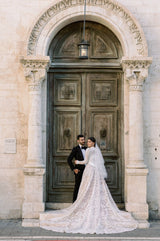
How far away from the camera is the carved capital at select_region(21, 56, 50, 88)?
8297mm

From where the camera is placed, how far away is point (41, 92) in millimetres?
8570

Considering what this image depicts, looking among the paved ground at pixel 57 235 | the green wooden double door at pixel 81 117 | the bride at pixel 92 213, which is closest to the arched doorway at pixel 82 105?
the green wooden double door at pixel 81 117

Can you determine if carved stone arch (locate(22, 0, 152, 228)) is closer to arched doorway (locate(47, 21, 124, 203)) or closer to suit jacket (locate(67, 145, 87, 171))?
arched doorway (locate(47, 21, 124, 203))

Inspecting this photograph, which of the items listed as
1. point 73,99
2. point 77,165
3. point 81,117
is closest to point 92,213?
point 77,165

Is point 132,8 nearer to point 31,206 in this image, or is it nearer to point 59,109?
point 59,109

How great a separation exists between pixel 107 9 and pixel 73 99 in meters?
2.23

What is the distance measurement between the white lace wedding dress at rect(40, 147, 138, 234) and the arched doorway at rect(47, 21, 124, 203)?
98 cm

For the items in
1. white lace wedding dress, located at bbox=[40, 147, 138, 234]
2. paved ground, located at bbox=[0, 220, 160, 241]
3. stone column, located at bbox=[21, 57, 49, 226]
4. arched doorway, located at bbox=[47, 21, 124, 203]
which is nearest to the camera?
paved ground, located at bbox=[0, 220, 160, 241]

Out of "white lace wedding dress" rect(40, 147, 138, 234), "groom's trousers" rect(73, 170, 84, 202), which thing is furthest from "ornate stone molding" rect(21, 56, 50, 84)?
"groom's trousers" rect(73, 170, 84, 202)

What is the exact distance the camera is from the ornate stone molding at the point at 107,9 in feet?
27.5

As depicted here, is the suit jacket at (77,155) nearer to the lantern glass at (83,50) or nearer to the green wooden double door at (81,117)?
the green wooden double door at (81,117)

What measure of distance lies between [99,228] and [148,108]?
3.04 meters

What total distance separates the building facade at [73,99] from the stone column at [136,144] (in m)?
0.02

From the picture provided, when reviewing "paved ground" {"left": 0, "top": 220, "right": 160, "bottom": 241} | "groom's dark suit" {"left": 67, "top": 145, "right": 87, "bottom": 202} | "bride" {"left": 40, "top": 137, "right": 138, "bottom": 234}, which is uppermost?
"groom's dark suit" {"left": 67, "top": 145, "right": 87, "bottom": 202}
